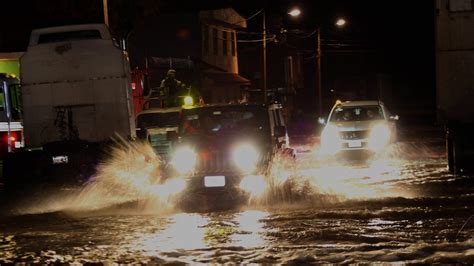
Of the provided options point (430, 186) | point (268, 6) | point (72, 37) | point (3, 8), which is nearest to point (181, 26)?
point (3, 8)

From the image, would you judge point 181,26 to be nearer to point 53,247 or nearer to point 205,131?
point 205,131

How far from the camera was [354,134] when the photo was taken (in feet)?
81.1

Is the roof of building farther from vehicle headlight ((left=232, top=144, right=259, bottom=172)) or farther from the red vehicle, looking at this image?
vehicle headlight ((left=232, top=144, right=259, bottom=172))

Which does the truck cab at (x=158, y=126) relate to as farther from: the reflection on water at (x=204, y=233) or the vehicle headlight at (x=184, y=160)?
the reflection on water at (x=204, y=233)

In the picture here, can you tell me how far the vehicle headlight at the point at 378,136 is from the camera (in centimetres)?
2456

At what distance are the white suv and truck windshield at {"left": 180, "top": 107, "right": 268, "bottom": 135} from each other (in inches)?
364

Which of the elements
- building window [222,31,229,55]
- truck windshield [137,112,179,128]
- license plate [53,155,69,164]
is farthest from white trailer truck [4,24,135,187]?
building window [222,31,229,55]

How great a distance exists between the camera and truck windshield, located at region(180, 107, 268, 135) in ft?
52.1

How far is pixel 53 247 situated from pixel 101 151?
6.94 metres

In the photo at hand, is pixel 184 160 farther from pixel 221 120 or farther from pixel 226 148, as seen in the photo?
pixel 221 120

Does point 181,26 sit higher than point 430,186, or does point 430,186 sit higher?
point 181,26

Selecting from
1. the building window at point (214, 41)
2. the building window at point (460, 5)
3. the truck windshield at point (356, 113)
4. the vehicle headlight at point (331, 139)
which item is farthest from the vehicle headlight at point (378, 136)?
the building window at point (214, 41)

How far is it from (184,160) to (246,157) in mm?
1227

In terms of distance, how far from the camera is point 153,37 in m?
48.2
